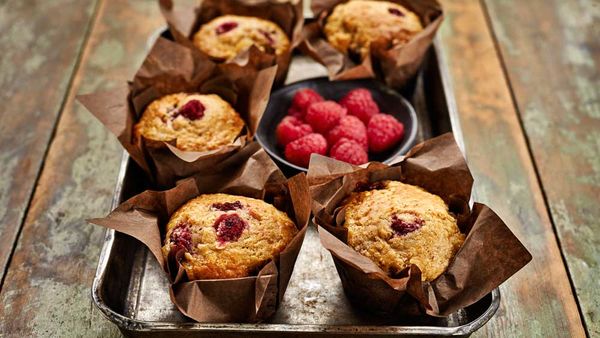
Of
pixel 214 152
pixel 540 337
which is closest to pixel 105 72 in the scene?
pixel 214 152

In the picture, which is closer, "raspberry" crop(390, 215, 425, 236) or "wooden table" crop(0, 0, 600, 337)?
"raspberry" crop(390, 215, 425, 236)

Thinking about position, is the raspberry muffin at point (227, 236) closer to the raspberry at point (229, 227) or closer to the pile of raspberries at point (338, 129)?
the raspberry at point (229, 227)

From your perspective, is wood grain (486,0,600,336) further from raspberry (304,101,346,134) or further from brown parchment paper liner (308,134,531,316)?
raspberry (304,101,346,134)

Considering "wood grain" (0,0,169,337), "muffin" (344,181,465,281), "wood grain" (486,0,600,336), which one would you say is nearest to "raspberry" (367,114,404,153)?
"muffin" (344,181,465,281)

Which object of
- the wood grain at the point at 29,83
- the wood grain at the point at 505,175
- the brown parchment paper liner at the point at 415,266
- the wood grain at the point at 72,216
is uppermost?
the brown parchment paper liner at the point at 415,266

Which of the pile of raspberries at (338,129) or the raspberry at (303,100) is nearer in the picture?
the pile of raspberries at (338,129)

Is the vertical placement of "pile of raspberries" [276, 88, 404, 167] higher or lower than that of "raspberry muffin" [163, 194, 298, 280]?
lower

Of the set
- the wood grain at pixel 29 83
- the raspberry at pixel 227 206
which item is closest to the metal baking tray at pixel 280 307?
the raspberry at pixel 227 206
